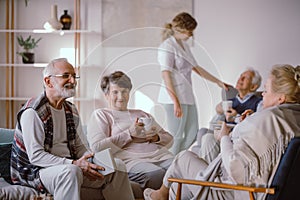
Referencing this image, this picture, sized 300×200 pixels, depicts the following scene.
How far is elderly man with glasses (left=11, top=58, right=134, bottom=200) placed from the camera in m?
2.52

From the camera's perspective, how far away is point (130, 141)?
2859 mm

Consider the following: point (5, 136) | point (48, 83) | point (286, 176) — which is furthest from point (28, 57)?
point (286, 176)

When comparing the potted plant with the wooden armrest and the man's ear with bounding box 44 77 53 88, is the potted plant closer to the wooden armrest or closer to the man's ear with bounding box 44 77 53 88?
the man's ear with bounding box 44 77 53 88

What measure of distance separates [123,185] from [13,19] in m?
1.52

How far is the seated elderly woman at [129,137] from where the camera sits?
2.81 meters

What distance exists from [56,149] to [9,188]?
27 centimetres

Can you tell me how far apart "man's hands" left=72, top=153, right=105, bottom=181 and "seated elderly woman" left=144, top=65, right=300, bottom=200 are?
1.18ft

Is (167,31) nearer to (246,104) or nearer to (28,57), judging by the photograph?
(246,104)

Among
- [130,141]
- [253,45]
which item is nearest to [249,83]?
[253,45]

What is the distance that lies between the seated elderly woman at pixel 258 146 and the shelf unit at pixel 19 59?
1.46 metres

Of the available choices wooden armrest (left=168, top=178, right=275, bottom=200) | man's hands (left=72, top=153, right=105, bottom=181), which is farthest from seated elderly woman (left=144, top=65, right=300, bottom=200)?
man's hands (left=72, top=153, right=105, bottom=181)

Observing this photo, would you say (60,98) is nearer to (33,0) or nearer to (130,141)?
(130,141)

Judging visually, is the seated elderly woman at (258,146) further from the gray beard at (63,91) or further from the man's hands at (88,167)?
the gray beard at (63,91)

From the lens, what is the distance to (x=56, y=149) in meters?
2.65
